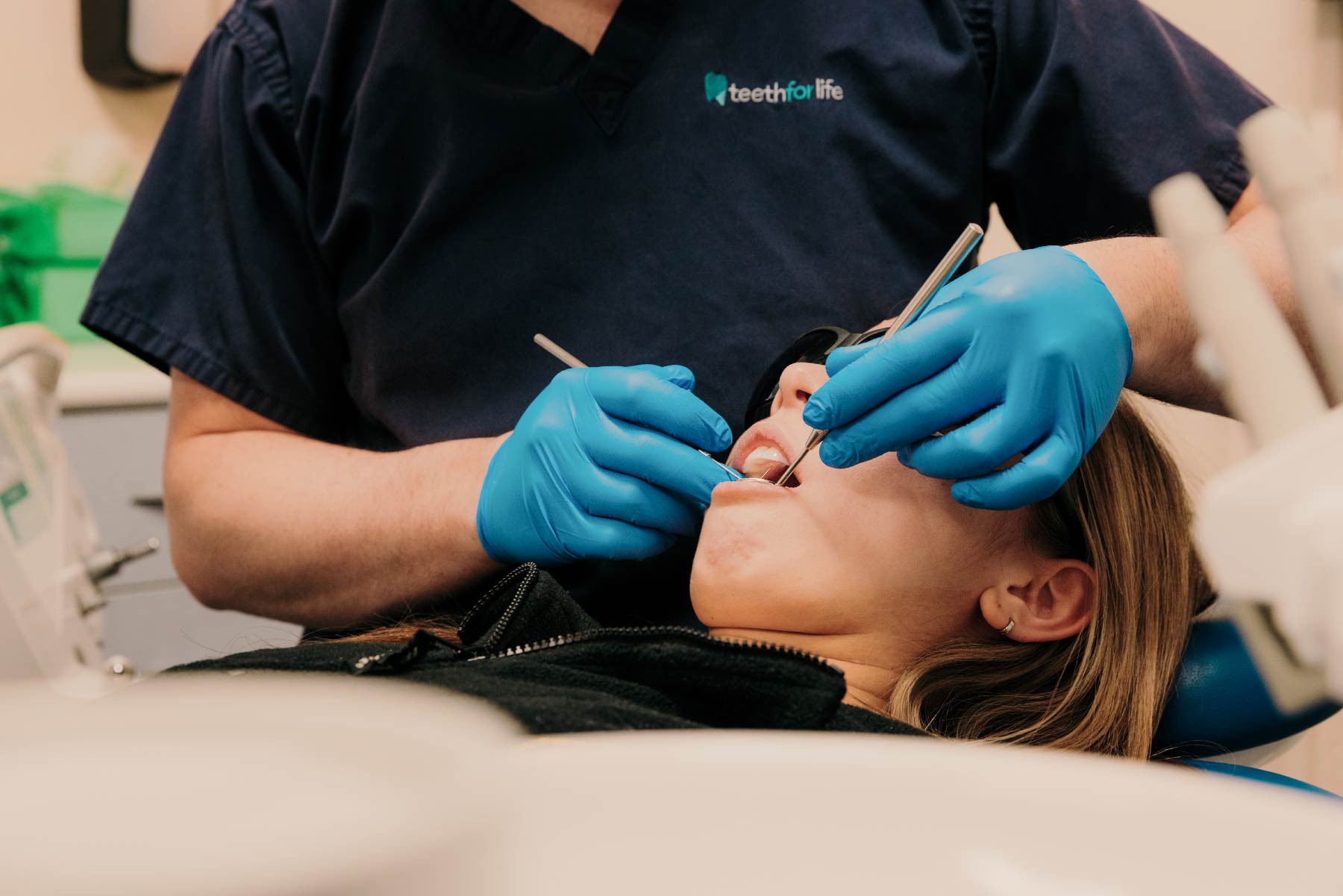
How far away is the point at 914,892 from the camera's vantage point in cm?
41

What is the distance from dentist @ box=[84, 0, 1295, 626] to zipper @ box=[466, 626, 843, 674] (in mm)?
173

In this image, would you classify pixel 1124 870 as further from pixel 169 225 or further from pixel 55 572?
pixel 55 572

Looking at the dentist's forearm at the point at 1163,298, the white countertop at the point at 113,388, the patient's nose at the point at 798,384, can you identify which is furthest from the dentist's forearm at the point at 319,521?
the white countertop at the point at 113,388

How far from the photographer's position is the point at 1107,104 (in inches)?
49.4

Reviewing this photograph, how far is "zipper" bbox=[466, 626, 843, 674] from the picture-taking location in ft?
2.66

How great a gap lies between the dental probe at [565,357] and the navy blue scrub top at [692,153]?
17 millimetres

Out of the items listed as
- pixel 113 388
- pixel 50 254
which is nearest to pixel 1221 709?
pixel 113 388

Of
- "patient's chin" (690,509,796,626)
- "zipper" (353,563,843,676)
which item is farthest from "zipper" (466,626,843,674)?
"patient's chin" (690,509,796,626)

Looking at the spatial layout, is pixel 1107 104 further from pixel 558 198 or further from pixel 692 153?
pixel 558 198

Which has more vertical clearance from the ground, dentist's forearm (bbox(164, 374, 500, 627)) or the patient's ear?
the patient's ear

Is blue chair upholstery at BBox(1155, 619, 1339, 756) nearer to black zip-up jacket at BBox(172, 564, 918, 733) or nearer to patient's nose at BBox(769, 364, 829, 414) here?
black zip-up jacket at BBox(172, 564, 918, 733)

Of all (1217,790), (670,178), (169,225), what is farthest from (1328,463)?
(169,225)

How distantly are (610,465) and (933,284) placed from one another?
38 cm

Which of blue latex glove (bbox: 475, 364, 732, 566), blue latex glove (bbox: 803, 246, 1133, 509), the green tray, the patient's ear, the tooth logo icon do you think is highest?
the tooth logo icon
